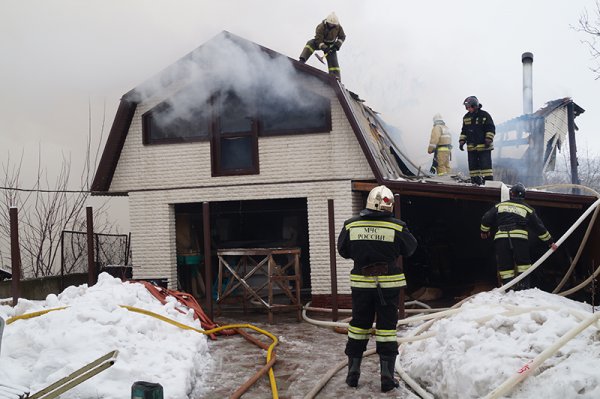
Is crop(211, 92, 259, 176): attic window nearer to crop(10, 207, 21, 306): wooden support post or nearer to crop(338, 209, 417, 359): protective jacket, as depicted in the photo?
crop(10, 207, 21, 306): wooden support post

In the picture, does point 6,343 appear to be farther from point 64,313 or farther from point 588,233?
point 588,233

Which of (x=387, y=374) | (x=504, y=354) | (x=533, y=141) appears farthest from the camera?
(x=533, y=141)

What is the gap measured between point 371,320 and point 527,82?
1541 cm

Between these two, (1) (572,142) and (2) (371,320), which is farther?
(1) (572,142)

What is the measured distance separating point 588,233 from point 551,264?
2.14m

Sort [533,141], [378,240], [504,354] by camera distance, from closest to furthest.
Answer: [504,354] → [378,240] → [533,141]

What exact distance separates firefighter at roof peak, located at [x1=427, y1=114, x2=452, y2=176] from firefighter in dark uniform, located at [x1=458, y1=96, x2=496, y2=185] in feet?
7.97

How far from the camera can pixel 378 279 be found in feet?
17.8

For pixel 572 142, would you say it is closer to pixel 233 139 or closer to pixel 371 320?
pixel 233 139

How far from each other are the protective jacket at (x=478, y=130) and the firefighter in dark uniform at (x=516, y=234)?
2.36 metres

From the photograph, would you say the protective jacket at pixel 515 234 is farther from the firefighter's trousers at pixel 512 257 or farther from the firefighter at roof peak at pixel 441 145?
the firefighter at roof peak at pixel 441 145

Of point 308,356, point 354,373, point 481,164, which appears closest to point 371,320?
point 354,373

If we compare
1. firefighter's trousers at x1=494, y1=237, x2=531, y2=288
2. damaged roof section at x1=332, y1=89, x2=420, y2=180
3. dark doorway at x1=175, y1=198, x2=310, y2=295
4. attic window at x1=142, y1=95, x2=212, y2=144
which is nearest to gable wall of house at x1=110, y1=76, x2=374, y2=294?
attic window at x1=142, y1=95, x2=212, y2=144

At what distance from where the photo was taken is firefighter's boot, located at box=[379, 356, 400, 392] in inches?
211
